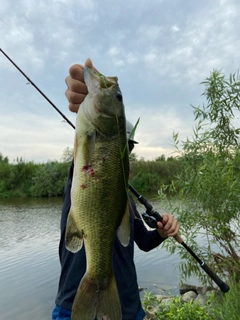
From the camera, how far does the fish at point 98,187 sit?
6.04 ft

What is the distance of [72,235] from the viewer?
1.93m

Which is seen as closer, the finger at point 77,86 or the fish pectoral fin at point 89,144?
the fish pectoral fin at point 89,144

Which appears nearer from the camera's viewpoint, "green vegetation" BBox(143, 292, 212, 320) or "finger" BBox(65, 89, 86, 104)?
"finger" BBox(65, 89, 86, 104)

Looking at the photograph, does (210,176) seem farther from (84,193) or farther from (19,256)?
(19,256)

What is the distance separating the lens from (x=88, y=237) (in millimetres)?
1963

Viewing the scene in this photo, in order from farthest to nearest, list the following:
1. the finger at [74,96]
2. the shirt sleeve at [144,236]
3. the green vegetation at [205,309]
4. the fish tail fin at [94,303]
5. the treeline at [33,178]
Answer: the treeline at [33,178]
the green vegetation at [205,309]
the shirt sleeve at [144,236]
the finger at [74,96]
the fish tail fin at [94,303]

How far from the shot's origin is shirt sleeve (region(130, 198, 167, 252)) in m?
2.85

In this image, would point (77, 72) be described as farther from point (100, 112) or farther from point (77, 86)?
point (100, 112)

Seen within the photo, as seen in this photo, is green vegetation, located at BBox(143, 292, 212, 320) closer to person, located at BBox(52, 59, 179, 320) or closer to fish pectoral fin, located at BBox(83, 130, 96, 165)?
person, located at BBox(52, 59, 179, 320)

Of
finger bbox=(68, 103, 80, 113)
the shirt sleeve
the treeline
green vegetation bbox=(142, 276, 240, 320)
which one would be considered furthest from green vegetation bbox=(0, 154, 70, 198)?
finger bbox=(68, 103, 80, 113)

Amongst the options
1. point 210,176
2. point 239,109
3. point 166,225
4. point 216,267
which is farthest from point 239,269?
point 166,225

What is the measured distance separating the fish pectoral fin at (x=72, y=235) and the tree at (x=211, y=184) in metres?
3.49

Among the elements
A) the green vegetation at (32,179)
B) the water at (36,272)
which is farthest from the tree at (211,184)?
the green vegetation at (32,179)

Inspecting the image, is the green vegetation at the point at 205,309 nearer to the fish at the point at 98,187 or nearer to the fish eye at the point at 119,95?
the fish at the point at 98,187
